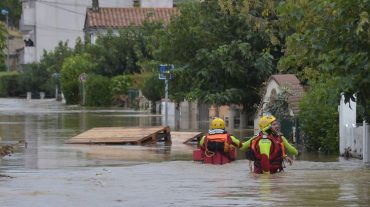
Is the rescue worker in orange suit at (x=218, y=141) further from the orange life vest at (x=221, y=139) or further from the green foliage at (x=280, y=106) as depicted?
the green foliage at (x=280, y=106)

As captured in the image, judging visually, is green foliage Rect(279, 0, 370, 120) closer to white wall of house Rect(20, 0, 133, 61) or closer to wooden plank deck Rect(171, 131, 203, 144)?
wooden plank deck Rect(171, 131, 203, 144)

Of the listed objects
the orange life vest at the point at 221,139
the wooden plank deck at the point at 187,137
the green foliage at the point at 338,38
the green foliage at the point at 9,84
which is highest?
the green foliage at the point at 9,84

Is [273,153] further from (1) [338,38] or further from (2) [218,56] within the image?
(2) [218,56]

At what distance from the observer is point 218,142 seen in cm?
1945

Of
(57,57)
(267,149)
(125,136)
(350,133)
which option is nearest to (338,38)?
(267,149)

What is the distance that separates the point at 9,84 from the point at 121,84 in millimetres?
39026

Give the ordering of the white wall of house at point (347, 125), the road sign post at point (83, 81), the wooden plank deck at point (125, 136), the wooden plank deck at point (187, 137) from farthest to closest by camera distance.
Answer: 1. the road sign post at point (83, 81)
2. the wooden plank deck at point (187, 137)
3. the wooden plank deck at point (125, 136)
4. the white wall of house at point (347, 125)

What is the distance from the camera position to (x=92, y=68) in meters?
66.2

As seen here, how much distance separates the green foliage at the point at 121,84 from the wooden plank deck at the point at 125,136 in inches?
1327

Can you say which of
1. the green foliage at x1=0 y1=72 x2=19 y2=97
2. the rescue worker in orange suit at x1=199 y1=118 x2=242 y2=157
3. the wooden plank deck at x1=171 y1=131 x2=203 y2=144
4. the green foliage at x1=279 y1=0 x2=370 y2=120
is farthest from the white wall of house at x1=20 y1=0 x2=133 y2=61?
the green foliage at x1=279 y1=0 x2=370 y2=120

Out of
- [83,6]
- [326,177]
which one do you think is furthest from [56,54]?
[326,177]

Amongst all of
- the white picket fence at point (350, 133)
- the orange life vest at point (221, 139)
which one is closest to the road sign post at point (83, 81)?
the white picket fence at point (350, 133)

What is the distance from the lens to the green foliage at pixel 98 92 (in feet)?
209

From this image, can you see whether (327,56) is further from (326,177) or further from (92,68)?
(92,68)
